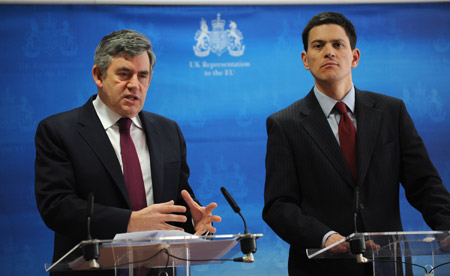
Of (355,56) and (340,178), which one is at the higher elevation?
(355,56)

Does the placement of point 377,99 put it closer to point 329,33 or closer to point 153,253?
point 329,33

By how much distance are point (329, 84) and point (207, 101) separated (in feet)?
4.96

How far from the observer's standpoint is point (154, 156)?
3.04 m

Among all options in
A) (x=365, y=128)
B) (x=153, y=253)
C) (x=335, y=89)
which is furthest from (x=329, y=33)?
(x=153, y=253)

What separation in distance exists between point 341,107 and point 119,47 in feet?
3.72

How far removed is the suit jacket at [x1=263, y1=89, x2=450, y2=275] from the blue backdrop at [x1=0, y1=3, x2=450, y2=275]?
1425 mm

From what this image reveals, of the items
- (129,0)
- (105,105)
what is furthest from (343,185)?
(129,0)

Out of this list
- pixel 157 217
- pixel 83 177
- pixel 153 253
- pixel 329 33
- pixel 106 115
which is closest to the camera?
pixel 153 253

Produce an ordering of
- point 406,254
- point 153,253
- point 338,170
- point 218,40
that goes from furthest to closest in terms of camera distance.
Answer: point 218,40 < point 338,170 < point 406,254 < point 153,253

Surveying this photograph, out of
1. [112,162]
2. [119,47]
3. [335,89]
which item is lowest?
[112,162]

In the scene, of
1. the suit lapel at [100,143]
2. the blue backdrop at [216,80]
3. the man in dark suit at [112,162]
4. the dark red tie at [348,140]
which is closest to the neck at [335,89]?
the dark red tie at [348,140]

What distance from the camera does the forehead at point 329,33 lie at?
3.33 meters

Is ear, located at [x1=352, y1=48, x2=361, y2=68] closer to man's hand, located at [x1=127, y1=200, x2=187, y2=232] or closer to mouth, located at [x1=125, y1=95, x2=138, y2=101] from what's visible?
mouth, located at [x1=125, y1=95, x2=138, y2=101]

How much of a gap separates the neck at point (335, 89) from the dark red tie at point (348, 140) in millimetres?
111
